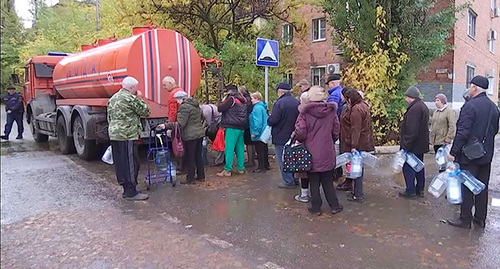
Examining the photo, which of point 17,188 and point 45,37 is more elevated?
point 45,37

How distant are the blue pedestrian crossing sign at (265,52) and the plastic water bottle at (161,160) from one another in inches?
118

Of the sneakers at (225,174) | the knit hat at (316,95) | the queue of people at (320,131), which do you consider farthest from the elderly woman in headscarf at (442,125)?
the sneakers at (225,174)

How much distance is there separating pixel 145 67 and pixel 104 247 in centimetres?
409

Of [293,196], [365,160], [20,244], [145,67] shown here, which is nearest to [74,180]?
[145,67]

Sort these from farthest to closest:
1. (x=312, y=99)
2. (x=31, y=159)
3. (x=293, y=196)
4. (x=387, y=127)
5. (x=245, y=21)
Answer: (x=245, y=21)
(x=387, y=127)
(x=31, y=159)
(x=293, y=196)
(x=312, y=99)

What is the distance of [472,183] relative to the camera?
14.8 feet

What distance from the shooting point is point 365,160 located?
5699 mm

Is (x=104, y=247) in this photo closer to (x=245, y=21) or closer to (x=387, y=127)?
(x=387, y=127)

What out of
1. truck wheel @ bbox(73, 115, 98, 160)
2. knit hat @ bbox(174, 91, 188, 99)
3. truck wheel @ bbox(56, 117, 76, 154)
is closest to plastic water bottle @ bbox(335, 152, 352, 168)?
knit hat @ bbox(174, 91, 188, 99)

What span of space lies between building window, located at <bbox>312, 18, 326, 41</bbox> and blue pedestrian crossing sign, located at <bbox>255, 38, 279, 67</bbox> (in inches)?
498

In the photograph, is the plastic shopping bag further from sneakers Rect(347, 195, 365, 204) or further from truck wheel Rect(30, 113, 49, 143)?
truck wheel Rect(30, 113, 49, 143)

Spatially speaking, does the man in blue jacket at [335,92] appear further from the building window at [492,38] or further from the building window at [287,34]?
the building window at [492,38]

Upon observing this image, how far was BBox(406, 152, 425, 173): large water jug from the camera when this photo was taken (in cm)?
572

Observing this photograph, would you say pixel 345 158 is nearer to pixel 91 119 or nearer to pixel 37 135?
pixel 91 119
